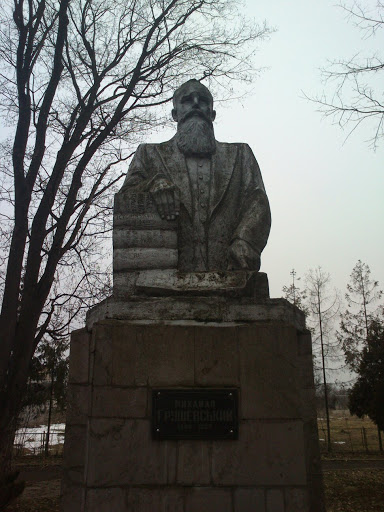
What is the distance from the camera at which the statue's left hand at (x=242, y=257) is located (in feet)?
13.1

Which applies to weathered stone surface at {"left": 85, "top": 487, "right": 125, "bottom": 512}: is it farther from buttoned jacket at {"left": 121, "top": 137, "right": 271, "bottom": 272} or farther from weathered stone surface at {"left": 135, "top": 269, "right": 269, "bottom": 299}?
buttoned jacket at {"left": 121, "top": 137, "right": 271, "bottom": 272}

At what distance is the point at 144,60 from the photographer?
12883mm

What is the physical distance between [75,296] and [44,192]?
2882 millimetres

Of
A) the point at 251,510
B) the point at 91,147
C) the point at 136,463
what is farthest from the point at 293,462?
the point at 91,147

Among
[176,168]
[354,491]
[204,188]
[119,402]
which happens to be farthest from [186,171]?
[354,491]

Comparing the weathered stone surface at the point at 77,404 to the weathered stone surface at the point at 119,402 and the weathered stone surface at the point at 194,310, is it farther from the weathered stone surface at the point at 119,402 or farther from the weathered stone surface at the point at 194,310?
the weathered stone surface at the point at 194,310

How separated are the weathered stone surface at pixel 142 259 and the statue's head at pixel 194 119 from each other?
1.18 metres

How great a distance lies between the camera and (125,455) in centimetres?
316

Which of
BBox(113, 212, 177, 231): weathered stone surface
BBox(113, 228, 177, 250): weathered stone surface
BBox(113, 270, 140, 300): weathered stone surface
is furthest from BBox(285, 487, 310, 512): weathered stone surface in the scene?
BBox(113, 212, 177, 231): weathered stone surface

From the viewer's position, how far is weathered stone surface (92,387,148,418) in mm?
3248

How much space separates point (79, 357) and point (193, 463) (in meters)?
1.21

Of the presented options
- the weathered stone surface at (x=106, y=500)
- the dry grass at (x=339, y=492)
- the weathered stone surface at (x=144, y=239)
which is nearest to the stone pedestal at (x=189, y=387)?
the weathered stone surface at (x=106, y=500)

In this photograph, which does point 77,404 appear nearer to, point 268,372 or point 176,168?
point 268,372

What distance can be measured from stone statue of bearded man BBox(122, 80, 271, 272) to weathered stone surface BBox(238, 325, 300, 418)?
2.35 ft
